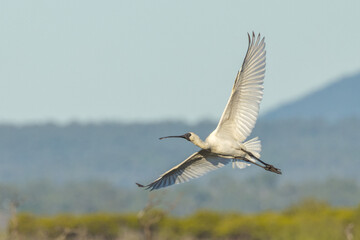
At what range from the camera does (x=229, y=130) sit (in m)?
12.9

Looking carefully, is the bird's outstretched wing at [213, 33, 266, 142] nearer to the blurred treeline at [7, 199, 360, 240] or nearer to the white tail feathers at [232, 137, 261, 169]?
the white tail feathers at [232, 137, 261, 169]

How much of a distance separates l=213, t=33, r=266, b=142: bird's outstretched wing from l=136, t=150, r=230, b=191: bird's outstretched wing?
2.79ft

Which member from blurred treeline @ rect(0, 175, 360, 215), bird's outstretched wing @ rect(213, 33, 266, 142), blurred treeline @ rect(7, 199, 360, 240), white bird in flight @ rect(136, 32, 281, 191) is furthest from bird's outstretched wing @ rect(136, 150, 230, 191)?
blurred treeline @ rect(0, 175, 360, 215)

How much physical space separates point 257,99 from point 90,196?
165 meters

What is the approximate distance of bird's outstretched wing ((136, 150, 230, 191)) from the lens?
13.7 metres

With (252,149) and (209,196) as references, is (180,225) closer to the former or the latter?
(252,149)

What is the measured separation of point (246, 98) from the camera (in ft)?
42.9

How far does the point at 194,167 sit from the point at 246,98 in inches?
61.6

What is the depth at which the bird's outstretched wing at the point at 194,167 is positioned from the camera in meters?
13.7

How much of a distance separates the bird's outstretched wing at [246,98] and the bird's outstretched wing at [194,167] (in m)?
0.85

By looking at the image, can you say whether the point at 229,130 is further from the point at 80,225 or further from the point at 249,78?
the point at 80,225

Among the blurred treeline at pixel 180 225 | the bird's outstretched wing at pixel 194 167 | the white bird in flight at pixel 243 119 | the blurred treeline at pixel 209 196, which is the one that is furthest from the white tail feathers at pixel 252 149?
the blurred treeline at pixel 209 196

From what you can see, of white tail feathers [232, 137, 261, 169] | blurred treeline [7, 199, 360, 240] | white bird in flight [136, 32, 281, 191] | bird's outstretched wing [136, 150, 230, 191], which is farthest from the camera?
blurred treeline [7, 199, 360, 240]

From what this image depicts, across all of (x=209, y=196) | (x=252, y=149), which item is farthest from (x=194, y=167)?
(x=209, y=196)
